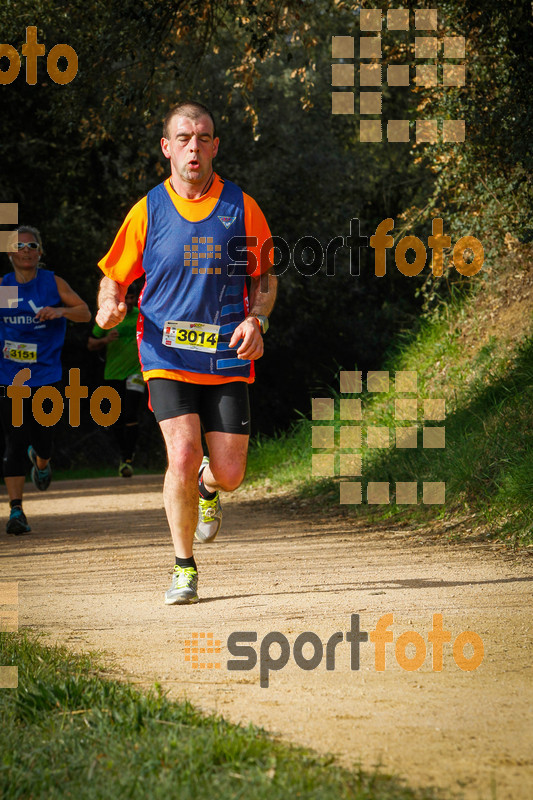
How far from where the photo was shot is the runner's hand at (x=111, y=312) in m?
5.08

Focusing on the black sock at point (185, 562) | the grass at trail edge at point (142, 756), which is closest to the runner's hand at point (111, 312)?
the black sock at point (185, 562)

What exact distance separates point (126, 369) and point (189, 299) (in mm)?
7396

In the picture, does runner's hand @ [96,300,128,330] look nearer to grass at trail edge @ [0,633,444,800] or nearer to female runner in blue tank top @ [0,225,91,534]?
grass at trail edge @ [0,633,444,800]

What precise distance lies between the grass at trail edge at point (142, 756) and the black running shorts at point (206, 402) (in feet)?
6.61

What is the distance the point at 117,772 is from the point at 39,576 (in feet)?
12.1

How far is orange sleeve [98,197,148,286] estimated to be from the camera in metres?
5.16

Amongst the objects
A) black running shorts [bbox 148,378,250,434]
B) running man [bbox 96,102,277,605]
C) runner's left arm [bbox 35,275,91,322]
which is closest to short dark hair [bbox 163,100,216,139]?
running man [bbox 96,102,277,605]

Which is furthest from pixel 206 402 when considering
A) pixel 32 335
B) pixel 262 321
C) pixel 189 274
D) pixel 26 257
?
pixel 26 257

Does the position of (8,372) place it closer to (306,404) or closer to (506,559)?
(506,559)

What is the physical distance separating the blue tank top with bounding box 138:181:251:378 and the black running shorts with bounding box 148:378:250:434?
96 mm

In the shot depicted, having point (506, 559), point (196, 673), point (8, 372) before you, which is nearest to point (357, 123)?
point (8, 372)

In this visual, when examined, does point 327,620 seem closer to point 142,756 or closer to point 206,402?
point 206,402

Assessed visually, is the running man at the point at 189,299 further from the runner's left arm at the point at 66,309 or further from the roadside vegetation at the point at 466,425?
the runner's left arm at the point at 66,309

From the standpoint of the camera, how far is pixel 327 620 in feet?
14.9
